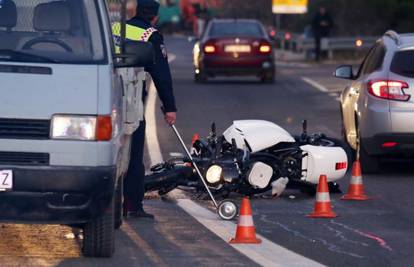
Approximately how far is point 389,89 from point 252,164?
270 centimetres

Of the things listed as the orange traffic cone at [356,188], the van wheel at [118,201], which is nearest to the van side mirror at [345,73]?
the orange traffic cone at [356,188]

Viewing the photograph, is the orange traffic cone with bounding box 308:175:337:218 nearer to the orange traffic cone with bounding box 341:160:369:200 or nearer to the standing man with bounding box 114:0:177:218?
the orange traffic cone with bounding box 341:160:369:200

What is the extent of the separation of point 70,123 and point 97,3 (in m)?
1.20

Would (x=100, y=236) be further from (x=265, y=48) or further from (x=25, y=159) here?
(x=265, y=48)

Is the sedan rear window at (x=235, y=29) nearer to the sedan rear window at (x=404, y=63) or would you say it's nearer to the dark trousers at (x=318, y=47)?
the dark trousers at (x=318, y=47)

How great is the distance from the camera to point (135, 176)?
450 inches

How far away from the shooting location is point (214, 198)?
1201 cm

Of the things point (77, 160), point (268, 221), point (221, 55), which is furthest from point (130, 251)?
point (221, 55)

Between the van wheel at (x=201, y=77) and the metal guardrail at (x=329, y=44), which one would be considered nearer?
the van wheel at (x=201, y=77)

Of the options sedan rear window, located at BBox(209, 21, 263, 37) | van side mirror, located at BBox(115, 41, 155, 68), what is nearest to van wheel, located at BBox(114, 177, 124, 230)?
van side mirror, located at BBox(115, 41, 155, 68)

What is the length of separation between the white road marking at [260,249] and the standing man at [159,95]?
536 millimetres

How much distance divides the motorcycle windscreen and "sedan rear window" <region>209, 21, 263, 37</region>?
1923 cm

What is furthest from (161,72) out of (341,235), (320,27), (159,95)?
(320,27)

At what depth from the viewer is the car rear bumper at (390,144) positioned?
14.4m
